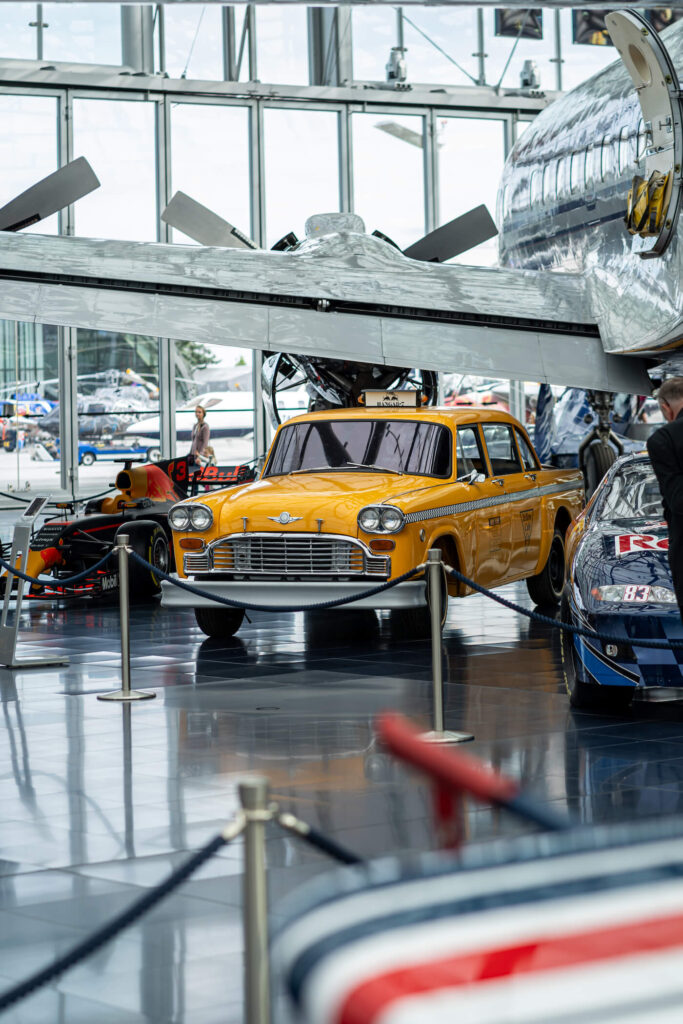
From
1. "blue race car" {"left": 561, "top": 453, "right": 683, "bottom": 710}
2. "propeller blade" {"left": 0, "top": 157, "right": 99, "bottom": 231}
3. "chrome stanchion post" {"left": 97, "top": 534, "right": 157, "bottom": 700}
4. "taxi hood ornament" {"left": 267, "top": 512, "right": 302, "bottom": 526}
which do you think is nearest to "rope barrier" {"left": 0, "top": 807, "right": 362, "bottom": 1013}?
"blue race car" {"left": 561, "top": 453, "right": 683, "bottom": 710}

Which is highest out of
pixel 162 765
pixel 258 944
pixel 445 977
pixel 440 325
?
pixel 440 325

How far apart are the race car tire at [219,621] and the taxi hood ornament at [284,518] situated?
1.07 m

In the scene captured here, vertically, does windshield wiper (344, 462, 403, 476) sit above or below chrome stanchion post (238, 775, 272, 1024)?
above

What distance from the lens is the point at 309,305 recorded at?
1351 centimetres

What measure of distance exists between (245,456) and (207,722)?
2224 centimetres

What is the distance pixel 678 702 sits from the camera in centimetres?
862

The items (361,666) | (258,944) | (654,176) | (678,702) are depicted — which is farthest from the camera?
(654,176)

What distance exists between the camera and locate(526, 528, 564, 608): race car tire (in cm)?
1338

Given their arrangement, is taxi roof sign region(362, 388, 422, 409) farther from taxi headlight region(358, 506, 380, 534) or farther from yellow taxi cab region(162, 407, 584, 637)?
taxi headlight region(358, 506, 380, 534)

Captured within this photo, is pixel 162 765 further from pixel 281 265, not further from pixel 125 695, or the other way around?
pixel 281 265

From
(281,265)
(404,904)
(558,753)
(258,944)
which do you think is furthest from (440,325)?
(404,904)

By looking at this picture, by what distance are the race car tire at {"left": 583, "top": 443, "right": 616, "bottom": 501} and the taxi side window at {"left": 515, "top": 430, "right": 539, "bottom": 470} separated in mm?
1189

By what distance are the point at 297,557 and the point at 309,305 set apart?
12.2ft

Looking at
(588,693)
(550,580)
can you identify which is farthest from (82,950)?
(550,580)
